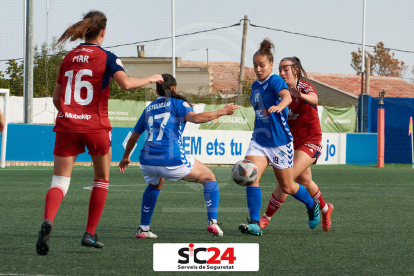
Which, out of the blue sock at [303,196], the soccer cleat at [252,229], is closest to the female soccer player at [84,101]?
the soccer cleat at [252,229]

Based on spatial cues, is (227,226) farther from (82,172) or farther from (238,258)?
(82,172)

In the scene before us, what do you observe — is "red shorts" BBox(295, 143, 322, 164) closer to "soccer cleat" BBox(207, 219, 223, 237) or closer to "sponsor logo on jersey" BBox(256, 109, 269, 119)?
"sponsor logo on jersey" BBox(256, 109, 269, 119)

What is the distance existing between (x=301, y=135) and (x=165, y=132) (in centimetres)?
180

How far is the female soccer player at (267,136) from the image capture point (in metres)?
5.91

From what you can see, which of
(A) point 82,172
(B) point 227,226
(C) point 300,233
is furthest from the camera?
(A) point 82,172

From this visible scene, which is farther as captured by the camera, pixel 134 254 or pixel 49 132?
pixel 49 132

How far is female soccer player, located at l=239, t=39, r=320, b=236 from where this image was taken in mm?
5914

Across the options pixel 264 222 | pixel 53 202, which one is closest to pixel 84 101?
pixel 53 202

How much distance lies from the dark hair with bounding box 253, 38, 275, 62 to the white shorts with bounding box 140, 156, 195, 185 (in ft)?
4.58

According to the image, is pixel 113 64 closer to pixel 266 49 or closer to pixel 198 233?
pixel 266 49

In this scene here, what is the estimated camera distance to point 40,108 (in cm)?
2267

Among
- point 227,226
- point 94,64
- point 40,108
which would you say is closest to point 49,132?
point 40,108

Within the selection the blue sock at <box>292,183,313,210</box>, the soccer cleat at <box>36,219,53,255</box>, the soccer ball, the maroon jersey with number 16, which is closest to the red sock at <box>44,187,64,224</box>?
the soccer cleat at <box>36,219,53,255</box>

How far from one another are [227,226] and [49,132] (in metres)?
11.8
